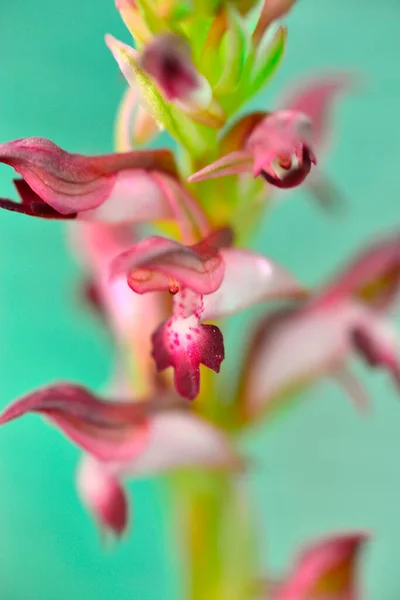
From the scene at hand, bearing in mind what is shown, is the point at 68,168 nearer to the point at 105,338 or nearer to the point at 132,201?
the point at 132,201

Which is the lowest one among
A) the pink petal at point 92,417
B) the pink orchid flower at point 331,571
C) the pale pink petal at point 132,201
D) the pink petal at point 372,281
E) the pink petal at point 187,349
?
the pink orchid flower at point 331,571

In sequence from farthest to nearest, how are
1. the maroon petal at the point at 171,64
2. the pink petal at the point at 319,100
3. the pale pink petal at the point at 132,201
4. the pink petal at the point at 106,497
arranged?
the pink petal at the point at 319,100 → the pink petal at the point at 106,497 → the pale pink petal at the point at 132,201 → the maroon petal at the point at 171,64

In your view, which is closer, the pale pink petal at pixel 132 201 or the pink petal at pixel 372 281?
the pale pink petal at pixel 132 201

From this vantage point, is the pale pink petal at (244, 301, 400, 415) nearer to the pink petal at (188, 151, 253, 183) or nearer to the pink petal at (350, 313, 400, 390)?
the pink petal at (350, 313, 400, 390)

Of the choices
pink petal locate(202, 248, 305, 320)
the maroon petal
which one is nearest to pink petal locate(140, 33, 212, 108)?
the maroon petal

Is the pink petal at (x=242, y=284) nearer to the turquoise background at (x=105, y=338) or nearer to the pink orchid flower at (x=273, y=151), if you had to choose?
the pink orchid flower at (x=273, y=151)

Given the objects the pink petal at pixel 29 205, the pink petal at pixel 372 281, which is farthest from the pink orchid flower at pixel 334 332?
the pink petal at pixel 29 205
